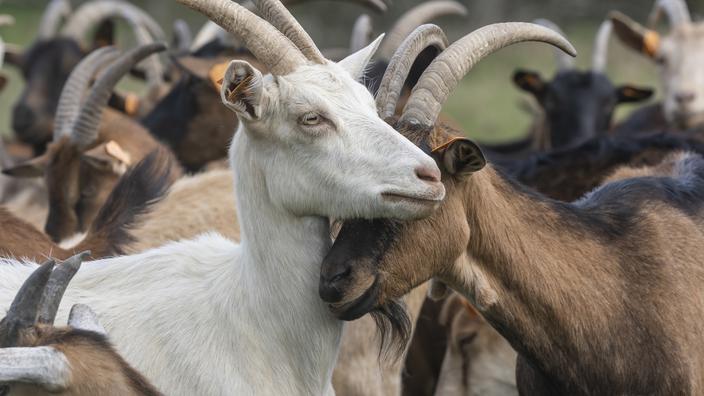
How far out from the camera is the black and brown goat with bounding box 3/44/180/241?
26.6ft

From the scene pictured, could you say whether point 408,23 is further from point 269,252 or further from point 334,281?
point 334,281

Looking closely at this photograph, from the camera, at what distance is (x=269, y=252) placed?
4875 millimetres

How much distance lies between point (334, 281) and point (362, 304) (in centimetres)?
14

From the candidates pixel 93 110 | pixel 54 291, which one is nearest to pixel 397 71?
pixel 54 291

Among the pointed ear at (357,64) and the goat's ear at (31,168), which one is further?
the goat's ear at (31,168)

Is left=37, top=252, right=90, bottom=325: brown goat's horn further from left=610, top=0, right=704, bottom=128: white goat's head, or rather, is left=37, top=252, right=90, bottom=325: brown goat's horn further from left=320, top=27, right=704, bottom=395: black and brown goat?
left=610, top=0, right=704, bottom=128: white goat's head

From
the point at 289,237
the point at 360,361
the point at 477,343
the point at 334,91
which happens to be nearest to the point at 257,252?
the point at 289,237

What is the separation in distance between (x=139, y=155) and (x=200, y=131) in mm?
1039

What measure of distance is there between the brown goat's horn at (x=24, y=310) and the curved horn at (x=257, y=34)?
119 centimetres

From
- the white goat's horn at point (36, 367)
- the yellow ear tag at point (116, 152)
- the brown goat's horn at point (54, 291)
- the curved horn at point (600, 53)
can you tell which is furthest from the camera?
the curved horn at point (600, 53)

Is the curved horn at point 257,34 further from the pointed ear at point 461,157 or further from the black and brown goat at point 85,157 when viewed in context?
the black and brown goat at point 85,157

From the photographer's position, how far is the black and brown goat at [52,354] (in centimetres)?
380

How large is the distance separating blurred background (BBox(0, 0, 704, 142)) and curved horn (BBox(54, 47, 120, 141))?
11562 mm

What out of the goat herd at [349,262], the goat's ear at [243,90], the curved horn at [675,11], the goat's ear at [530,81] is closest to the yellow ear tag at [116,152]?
the goat herd at [349,262]
